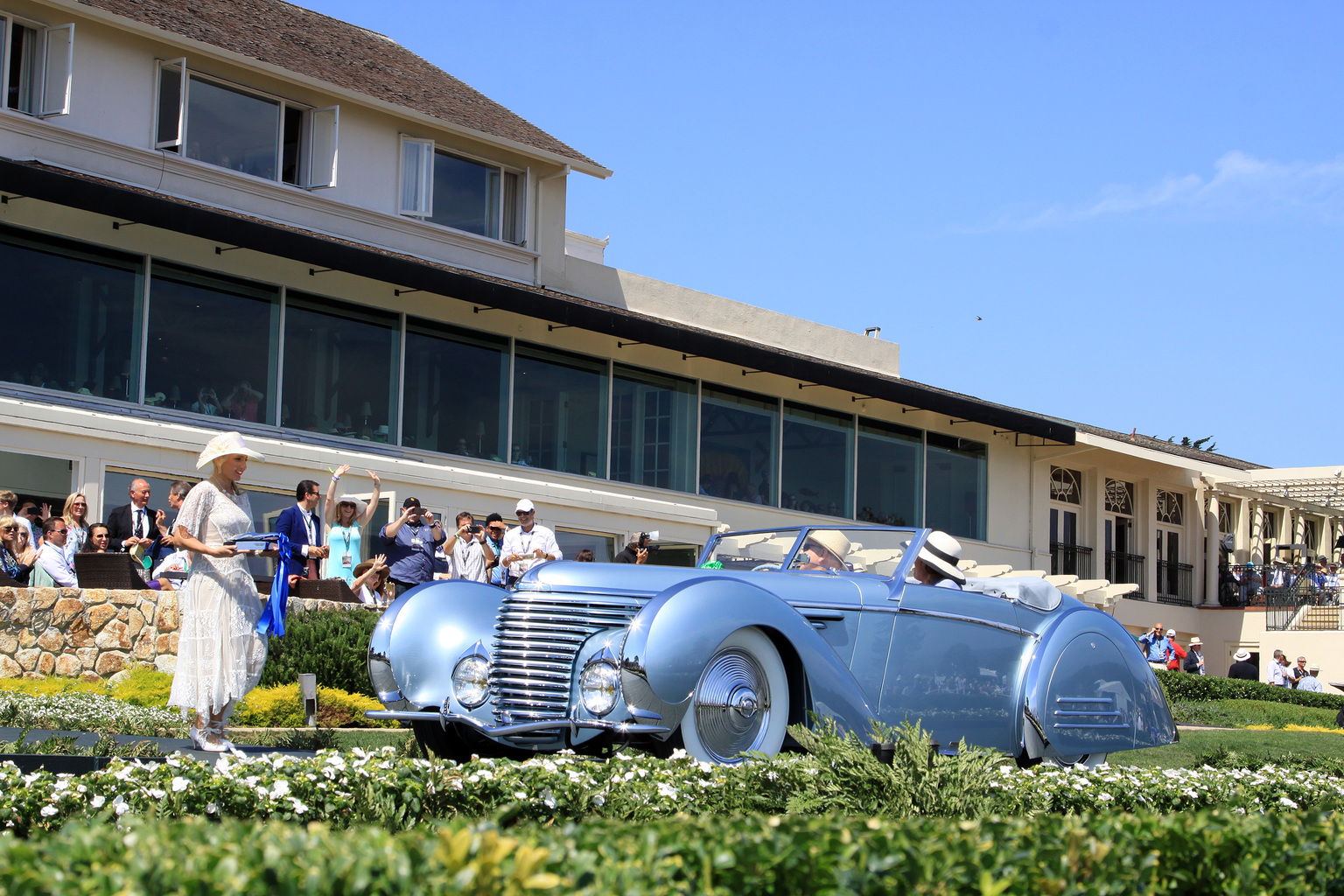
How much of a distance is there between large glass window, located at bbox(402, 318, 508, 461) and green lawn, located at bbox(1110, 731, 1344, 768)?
10.2 metres

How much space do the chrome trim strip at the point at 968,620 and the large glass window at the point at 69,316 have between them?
11603 mm

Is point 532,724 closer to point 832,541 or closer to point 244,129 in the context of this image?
point 832,541

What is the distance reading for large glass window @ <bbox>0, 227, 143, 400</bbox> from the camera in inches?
614

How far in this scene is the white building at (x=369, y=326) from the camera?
16.0m

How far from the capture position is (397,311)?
63.2ft

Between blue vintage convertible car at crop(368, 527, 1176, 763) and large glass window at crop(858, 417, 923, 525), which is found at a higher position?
large glass window at crop(858, 417, 923, 525)

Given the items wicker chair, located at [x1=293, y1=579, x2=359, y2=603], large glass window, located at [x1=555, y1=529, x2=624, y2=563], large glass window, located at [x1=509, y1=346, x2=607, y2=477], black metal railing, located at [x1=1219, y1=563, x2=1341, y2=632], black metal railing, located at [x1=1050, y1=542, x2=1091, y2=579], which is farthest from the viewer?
black metal railing, located at [x1=1219, y1=563, x2=1341, y2=632]

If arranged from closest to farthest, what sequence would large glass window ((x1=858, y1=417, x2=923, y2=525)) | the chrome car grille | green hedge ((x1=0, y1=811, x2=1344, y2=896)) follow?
green hedge ((x1=0, y1=811, x2=1344, y2=896)) → the chrome car grille → large glass window ((x1=858, y1=417, x2=923, y2=525))

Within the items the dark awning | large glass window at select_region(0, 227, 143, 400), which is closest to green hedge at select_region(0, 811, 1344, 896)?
the dark awning

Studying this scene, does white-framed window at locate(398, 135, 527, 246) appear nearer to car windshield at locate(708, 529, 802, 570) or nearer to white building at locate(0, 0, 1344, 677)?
white building at locate(0, 0, 1344, 677)

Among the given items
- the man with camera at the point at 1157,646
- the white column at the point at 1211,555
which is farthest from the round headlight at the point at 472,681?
the white column at the point at 1211,555

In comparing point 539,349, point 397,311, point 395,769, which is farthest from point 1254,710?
point 395,769

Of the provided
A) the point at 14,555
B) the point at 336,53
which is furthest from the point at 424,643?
the point at 336,53

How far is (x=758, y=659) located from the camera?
688cm
